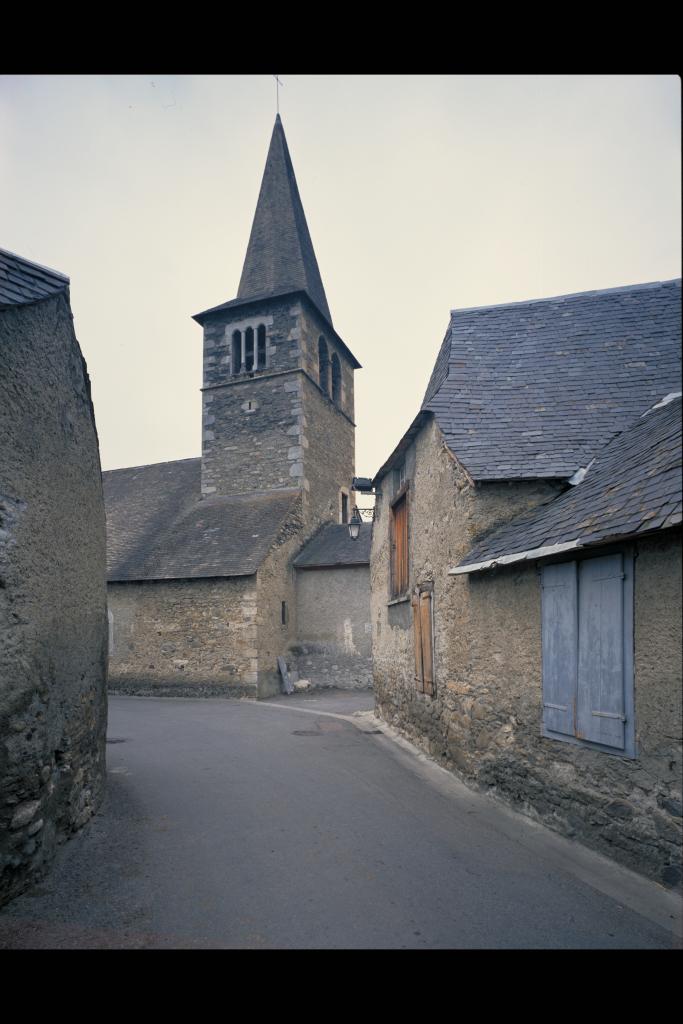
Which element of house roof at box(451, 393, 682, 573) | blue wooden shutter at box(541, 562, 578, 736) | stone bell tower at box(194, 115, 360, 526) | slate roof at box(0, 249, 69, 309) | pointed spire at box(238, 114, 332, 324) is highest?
pointed spire at box(238, 114, 332, 324)

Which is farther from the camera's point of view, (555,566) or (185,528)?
(185,528)

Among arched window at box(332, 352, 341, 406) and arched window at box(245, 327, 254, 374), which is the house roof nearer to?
arched window at box(245, 327, 254, 374)

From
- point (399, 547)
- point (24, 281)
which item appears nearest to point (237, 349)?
point (399, 547)

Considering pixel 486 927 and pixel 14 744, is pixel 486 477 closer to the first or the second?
pixel 486 927

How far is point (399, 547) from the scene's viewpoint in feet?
37.0

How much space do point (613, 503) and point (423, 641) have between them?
4556 millimetres

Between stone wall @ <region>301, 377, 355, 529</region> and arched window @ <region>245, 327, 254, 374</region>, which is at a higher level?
arched window @ <region>245, 327, 254, 374</region>

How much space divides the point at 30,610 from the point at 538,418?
224 inches

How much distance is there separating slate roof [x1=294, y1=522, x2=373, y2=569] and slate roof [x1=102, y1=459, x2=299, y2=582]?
1299mm

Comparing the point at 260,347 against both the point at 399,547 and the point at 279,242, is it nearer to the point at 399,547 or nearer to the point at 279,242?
the point at 279,242

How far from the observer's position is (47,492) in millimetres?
5277

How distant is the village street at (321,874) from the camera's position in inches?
149

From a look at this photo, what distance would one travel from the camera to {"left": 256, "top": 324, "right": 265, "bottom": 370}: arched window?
74.2ft

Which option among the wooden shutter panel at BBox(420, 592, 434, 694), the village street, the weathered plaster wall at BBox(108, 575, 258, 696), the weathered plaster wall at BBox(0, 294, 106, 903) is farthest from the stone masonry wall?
the weathered plaster wall at BBox(0, 294, 106, 903)
